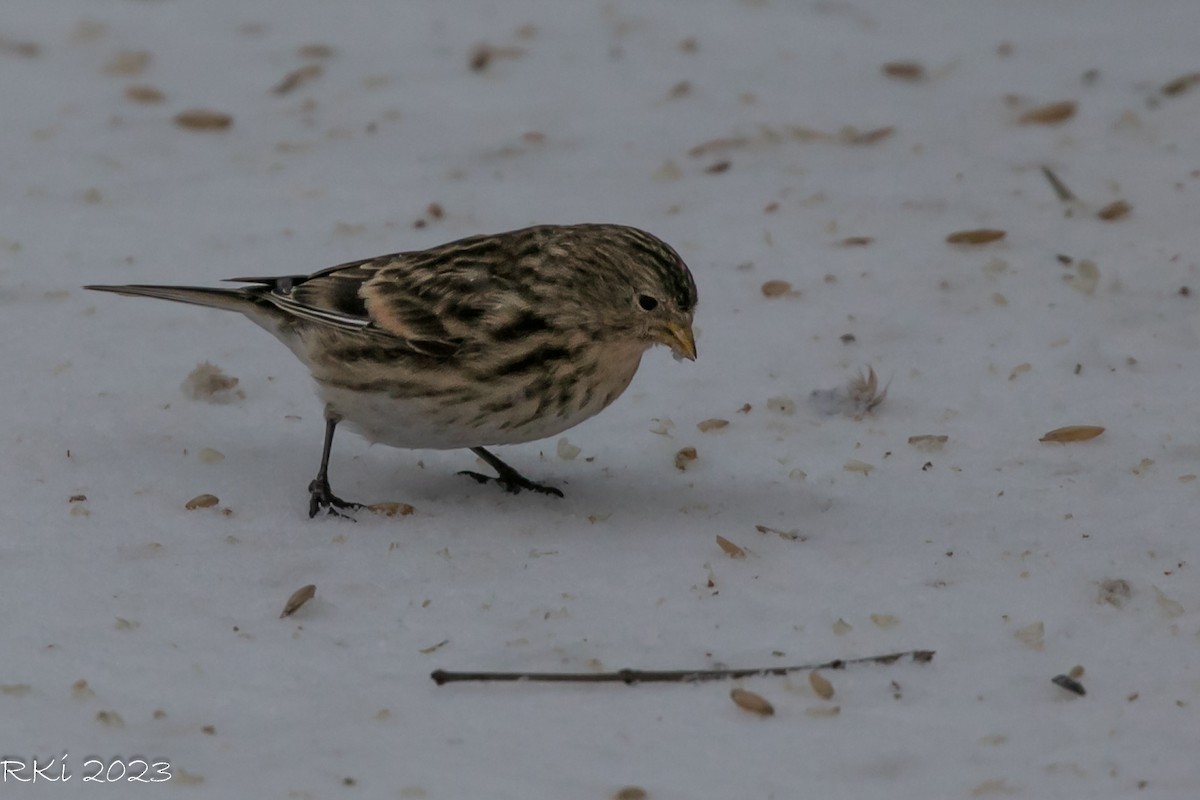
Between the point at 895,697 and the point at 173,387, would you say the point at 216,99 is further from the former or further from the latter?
the point at 895,697

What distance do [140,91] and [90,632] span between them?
4.86 meters

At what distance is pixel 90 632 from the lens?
14.0 feet

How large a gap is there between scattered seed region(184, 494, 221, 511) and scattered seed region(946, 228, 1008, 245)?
3365mm

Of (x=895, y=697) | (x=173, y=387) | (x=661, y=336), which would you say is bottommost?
(x=173, y=387)

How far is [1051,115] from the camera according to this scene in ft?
26.7

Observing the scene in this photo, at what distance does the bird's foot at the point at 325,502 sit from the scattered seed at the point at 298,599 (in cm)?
58

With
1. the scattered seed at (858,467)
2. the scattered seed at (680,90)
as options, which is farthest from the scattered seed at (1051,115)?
the scattered seed at (858,467)

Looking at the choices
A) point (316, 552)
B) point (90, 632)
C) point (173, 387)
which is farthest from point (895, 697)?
point (173, 387)

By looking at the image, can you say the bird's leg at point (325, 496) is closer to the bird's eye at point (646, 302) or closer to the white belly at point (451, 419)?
the white belly at point (451, 419)

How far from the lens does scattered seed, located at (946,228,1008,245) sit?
6.97m

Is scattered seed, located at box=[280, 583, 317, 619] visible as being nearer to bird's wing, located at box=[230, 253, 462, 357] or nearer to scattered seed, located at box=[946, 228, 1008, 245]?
bird's wing, located at box=[230, 253, 462, 357]

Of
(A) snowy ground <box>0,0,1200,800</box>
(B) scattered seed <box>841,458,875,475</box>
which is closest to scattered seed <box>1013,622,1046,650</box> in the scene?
(A) snowy ground <box>0,0,1200,800</box>

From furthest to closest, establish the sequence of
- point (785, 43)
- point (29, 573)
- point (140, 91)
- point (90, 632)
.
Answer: point (785, 43), point (140, 91), point (29, 573), point (90, 632)

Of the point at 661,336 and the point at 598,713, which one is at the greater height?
the point at 661,336
